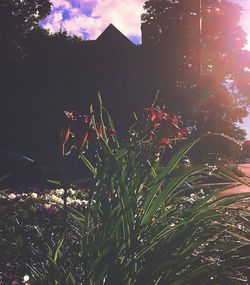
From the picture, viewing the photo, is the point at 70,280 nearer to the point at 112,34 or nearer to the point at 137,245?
the point at 137,245

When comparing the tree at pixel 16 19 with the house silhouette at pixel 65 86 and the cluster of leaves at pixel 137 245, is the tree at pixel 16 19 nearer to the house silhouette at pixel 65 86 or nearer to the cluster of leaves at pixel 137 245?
the house silhouette at pixel 65 86

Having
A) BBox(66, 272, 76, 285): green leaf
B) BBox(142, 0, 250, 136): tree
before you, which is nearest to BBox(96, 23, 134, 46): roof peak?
BBox(142, 0, 250, 136): tree

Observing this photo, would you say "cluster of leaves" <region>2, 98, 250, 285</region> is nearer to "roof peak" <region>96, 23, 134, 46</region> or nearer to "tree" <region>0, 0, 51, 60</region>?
"tree" <region>0, 0, 51, 60</region>

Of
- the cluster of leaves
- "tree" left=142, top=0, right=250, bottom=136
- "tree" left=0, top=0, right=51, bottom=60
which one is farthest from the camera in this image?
"tree" left=142, top=0, right=250, bottom=136

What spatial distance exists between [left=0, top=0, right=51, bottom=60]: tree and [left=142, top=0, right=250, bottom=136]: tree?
26.8ft

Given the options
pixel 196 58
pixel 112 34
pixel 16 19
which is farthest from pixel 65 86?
pixel 196 58

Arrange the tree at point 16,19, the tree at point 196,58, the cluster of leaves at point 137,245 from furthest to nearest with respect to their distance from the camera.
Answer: the tree at point 196,58
the tree at point 16,19
the cluster of leaves at point 137,245

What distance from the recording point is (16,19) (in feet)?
86.2

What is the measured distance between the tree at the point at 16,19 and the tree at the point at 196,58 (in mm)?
8157

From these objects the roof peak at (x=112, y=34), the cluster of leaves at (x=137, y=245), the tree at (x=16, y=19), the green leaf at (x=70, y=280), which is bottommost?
the green leaf at (x=70, y=280)

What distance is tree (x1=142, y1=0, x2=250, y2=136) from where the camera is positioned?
1219 inches

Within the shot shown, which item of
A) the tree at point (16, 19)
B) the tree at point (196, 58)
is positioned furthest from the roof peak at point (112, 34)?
the tree at point (16, 19)

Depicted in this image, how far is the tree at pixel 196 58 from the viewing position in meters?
31.0

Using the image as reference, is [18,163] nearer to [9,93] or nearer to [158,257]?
[9,93]
